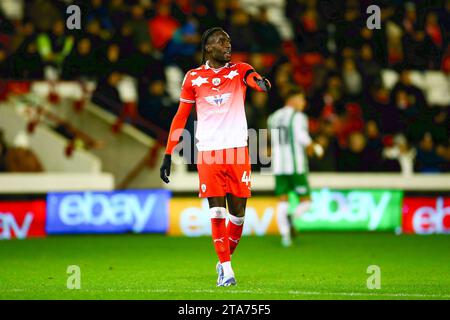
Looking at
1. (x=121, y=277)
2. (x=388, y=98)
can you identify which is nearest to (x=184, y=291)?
(x=121, y=277)

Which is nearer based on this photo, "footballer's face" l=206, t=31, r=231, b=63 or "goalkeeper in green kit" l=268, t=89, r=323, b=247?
"footballer's face" l=206, t=31, r=231, b=63

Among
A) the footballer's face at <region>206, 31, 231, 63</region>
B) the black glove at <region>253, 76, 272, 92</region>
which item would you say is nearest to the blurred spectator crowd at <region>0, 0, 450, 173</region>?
the footballer's face at <region>206, 31, 231, 63</region>

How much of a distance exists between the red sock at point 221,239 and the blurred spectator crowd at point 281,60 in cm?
774

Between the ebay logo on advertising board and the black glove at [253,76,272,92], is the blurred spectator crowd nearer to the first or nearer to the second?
the ebay logo on advertising board

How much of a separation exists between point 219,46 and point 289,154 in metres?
5.55

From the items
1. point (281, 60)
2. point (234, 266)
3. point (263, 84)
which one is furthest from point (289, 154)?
point (263, 84)

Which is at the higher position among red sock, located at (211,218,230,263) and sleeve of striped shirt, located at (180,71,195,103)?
sleeve of striped shirt, located at (180,71,195,103)

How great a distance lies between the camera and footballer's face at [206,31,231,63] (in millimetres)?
9516

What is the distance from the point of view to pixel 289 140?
1496cm

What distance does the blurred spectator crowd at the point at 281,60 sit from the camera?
1822cm

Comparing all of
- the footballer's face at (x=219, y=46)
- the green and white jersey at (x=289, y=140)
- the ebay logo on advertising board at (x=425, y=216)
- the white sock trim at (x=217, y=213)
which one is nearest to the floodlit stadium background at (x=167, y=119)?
the ebay logo on advertising board at (x=425, y=216)

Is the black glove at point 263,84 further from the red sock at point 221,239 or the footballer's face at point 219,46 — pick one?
the red sock at point 221,239

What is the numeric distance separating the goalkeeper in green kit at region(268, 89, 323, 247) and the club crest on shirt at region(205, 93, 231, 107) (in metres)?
5.17

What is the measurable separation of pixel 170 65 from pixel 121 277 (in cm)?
964
